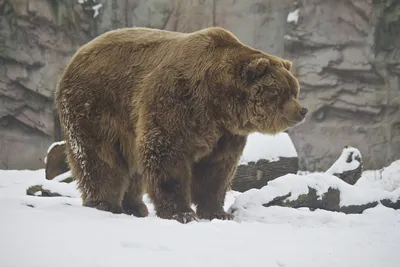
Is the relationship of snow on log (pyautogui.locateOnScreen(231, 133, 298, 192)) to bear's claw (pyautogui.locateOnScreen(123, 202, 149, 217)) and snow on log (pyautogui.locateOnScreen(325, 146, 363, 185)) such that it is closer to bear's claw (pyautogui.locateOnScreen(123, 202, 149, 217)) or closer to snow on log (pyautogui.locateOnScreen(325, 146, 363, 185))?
snow on log (pyautogui.locateOnScreen(325, 146, 363, 185))

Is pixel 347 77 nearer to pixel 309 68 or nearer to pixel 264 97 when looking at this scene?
pixel 309 68

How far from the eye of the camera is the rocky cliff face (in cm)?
1415

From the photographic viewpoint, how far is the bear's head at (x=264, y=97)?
4832 mm

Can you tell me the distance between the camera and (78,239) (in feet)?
10.5

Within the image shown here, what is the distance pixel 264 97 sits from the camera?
4.88 meters

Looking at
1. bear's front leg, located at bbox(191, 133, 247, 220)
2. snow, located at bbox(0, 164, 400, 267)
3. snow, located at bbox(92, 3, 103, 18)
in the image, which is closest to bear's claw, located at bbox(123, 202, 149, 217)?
bear's front leg, located at bbox(191, 133, 247, 220)

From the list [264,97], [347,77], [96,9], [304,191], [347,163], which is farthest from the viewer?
[96,9]

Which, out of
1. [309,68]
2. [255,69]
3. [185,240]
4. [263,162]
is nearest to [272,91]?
[255,69]

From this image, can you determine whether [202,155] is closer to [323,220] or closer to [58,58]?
[323,220]

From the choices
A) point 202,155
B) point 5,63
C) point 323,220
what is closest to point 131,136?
→ point 202,155

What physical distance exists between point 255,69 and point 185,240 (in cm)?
186

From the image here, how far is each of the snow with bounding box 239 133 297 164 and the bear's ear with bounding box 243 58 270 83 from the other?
10.7 feet

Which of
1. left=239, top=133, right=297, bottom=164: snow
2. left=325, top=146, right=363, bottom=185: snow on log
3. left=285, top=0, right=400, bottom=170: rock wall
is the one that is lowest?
left=285, top=0, right=400, bottom=170: rock wall

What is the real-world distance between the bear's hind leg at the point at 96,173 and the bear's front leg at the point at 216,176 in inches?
28.1
